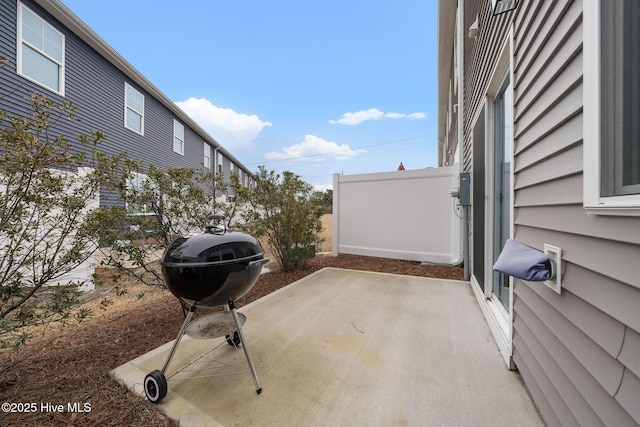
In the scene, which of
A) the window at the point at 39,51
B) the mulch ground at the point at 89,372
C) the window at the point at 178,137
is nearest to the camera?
the mulch ground at the point at 89,372

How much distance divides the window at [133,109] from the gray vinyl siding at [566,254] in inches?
428

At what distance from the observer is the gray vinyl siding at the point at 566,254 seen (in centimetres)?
91

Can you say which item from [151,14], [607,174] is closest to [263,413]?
[607,174]

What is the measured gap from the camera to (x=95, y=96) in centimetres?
768

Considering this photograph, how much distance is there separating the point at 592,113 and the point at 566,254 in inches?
25.2

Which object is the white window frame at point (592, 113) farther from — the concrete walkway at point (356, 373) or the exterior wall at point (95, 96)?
the exterior wall at point (95, 96)

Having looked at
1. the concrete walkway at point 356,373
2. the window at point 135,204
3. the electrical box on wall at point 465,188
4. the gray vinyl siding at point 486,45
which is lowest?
the concrete walkway at point 356,373

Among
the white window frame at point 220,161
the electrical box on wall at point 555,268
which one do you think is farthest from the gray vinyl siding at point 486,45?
the white window frame at point 220,161

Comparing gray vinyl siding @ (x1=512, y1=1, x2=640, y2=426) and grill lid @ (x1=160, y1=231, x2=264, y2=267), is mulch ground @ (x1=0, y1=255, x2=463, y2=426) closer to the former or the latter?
grill lid @ (x1=160, y1=231, x2=264, y2=267)

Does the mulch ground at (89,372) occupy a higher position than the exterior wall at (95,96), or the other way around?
the exterior wall at (95,96)

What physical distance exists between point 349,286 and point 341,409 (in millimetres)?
2405

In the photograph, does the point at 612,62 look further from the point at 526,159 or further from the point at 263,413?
the point at 263,413

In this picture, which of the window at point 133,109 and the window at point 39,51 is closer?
the window at point 39,51

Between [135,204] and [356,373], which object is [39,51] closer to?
[135,204]
